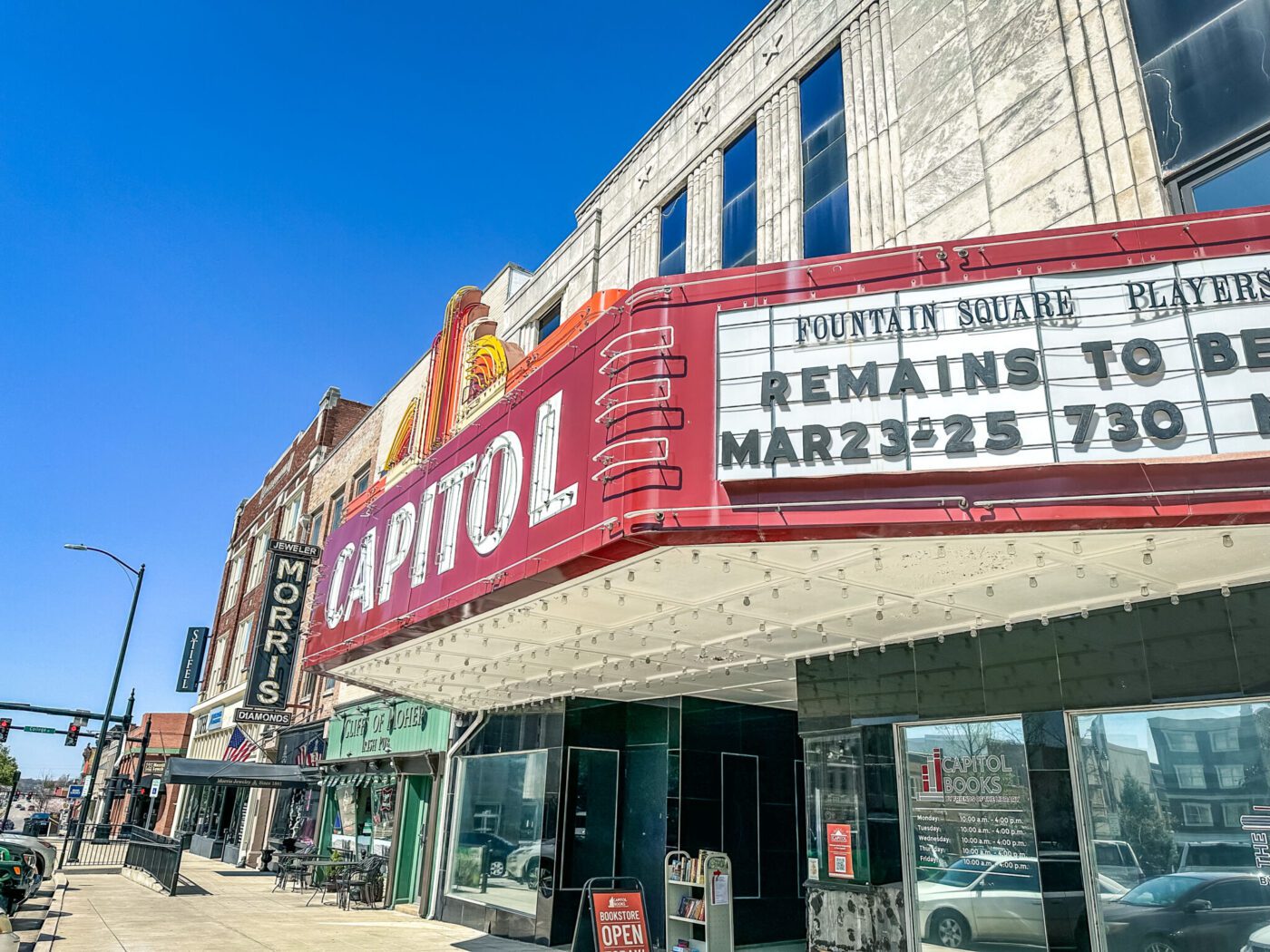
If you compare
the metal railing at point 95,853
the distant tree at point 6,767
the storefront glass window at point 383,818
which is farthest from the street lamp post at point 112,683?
the distant tree at point 6,767

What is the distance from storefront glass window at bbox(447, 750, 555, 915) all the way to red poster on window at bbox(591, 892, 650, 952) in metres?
4.87

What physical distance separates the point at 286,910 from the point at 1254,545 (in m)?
20.2

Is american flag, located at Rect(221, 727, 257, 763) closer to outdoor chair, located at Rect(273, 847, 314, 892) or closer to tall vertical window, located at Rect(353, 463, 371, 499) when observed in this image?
outdoor chair, located at Rect(273, 847, 314, 892)

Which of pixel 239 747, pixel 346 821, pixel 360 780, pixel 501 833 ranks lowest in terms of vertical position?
pixel 346 821

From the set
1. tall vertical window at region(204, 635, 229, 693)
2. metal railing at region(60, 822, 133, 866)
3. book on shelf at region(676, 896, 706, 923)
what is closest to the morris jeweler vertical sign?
metal railing at region(60, 822, 133, 866)

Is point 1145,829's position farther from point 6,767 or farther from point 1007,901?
point 6,767

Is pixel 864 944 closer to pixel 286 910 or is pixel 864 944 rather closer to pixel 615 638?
pixel 615 638

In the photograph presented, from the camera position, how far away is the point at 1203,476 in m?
6.40

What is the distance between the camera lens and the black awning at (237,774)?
90.9 feet

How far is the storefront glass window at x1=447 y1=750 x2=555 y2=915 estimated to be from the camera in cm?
1659

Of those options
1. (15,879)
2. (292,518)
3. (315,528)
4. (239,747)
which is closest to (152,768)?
(239,747)

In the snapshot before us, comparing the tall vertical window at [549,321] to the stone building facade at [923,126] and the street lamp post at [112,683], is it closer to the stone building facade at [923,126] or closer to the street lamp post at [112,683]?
the stone building facade at [923,126]

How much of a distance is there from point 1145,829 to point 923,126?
A: 964 cm

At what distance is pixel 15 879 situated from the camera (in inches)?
690
